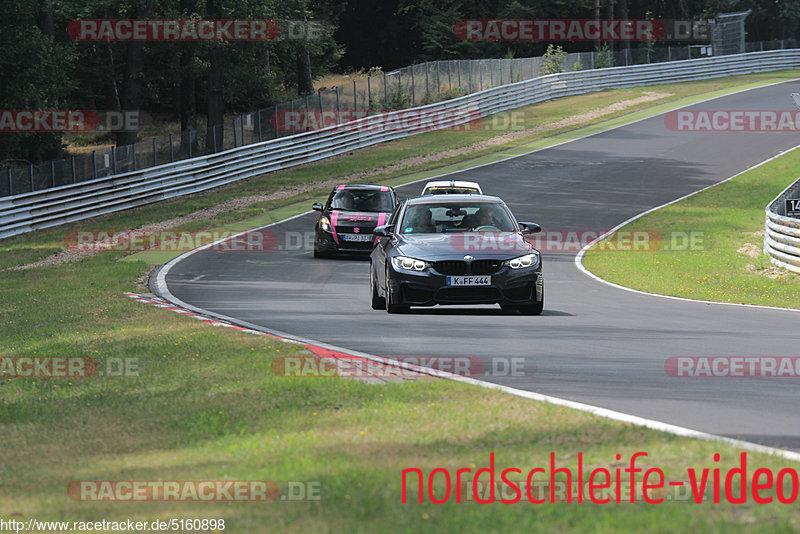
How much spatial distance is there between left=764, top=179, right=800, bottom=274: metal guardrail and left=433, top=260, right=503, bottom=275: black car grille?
11.4 meters

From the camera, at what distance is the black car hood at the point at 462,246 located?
1439 cm

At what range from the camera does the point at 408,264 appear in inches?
568

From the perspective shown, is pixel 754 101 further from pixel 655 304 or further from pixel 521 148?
pixel 655 304

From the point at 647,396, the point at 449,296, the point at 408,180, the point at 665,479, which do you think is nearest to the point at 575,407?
the point at 647,396

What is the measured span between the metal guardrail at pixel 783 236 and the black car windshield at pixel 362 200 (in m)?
8.92

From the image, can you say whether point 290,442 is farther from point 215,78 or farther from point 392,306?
point 215,78

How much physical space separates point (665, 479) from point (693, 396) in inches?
120

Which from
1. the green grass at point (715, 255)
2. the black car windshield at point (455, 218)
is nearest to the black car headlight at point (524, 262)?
the black car windshield at point (455, 218)

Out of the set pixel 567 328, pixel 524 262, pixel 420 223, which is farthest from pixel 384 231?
pixel 567 328

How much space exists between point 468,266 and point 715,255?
15137mm

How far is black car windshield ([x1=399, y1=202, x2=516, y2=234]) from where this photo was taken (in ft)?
51.0

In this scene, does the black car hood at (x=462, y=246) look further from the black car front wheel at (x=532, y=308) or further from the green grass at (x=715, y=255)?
the green grass at (x=715, y=255)

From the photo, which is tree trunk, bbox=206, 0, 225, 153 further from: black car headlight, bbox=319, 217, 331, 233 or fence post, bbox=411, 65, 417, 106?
black car headlight, bbox=319, 217, 331, 233

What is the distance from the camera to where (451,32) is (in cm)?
7844
